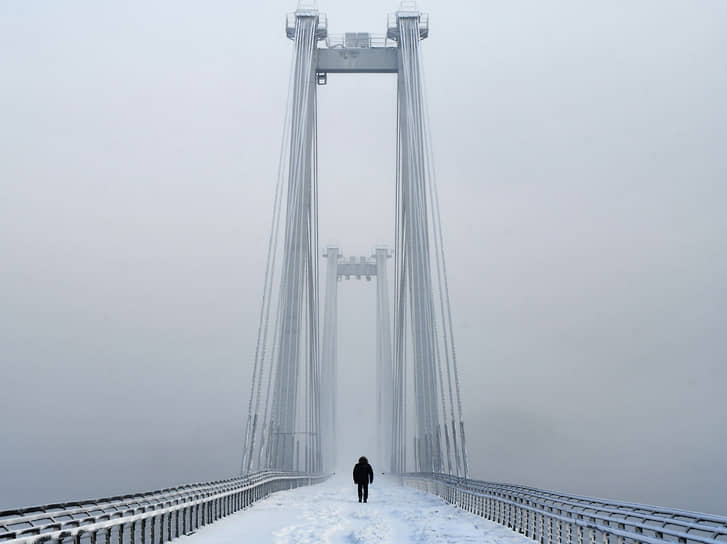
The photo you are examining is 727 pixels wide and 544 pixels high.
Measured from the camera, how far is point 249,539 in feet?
53.7

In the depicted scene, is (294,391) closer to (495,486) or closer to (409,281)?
(409,281)

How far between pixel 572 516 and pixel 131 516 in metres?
7.18

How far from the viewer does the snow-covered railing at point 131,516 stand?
10516 mm

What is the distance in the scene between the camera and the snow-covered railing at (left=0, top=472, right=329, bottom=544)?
34.5ft

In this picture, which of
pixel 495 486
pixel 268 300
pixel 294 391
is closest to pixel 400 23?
pixel 268 300

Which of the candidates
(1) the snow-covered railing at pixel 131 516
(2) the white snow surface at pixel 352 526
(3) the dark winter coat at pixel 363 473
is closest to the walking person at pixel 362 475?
(3) the dark winter coat at pixel 363 473

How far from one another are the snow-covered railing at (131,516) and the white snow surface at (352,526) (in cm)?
40

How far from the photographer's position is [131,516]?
44.9ft

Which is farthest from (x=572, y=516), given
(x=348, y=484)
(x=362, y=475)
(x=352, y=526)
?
(x=348, y=484)

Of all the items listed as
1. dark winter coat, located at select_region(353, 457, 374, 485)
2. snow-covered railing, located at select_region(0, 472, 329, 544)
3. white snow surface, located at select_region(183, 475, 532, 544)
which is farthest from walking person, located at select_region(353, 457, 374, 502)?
snow-covered railing, located at select_region(0, 472, 329, 544)

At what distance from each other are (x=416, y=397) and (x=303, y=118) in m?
14.1

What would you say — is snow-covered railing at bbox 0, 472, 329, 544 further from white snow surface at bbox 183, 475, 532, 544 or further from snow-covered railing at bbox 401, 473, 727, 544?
snow-covered railing at bbox 401, 473, 727, 544

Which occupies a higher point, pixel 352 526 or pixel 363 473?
pixel 363 473

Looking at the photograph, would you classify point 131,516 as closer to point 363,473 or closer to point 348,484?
point 363,473
